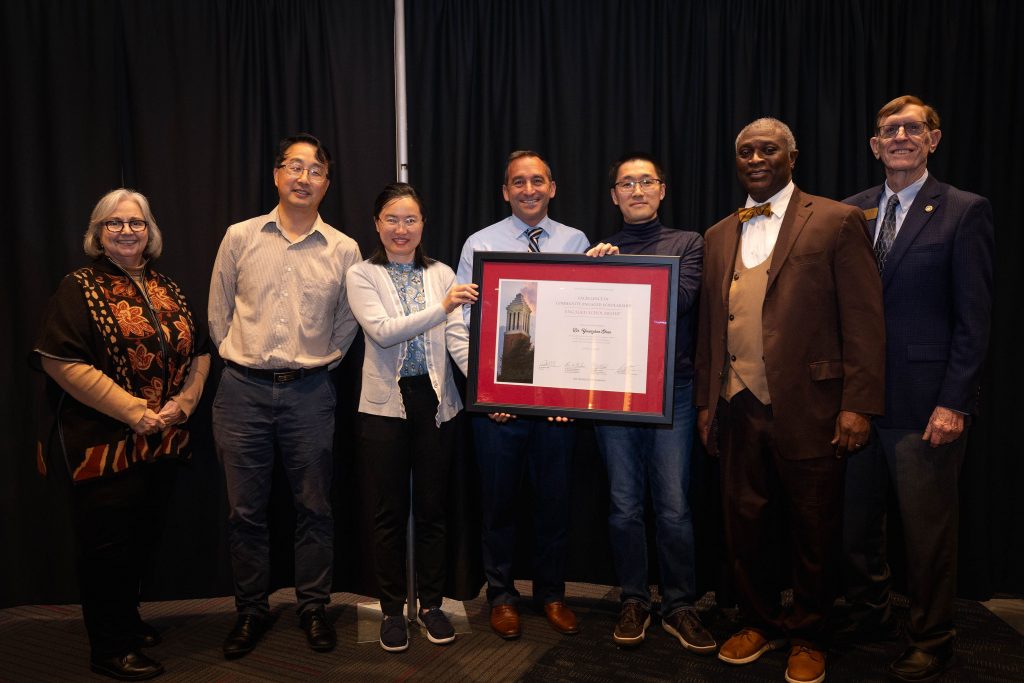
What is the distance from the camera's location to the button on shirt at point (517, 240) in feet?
9.77

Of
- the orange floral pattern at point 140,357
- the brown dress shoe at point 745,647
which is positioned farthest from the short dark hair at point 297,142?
the brown dress shoe at point 745,647

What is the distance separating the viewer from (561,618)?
9.59 ft

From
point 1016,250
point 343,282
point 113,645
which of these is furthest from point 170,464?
point 1016,250

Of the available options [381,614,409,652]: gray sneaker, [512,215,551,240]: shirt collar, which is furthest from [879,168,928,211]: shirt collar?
[381,614,409,652]: gray sneaker

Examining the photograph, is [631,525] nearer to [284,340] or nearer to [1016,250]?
[284,340]

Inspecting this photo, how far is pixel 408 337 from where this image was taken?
8.63ft

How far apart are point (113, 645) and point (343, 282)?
5.62 ft

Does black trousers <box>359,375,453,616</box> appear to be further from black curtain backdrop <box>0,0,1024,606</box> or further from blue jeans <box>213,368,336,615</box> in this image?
black curtain backdrop <box>0,0,1024,606</box>

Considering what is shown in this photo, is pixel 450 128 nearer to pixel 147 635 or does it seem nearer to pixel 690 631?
pixel 690 631

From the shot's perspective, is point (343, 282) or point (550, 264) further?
point (343, 282)

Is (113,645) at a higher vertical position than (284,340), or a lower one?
lower

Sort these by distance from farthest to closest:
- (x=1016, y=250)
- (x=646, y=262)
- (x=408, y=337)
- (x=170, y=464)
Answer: (x=1016, y=250)
(x=170, y=464)
(x=408, y=337)
(x=646, y=262)

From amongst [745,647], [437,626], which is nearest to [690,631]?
[745,647]

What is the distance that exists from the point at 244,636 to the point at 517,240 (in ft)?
6.82
